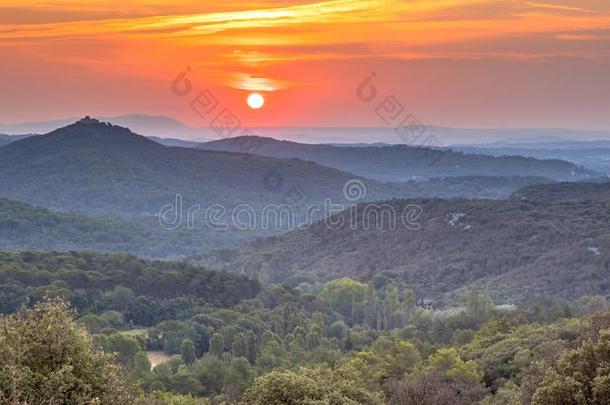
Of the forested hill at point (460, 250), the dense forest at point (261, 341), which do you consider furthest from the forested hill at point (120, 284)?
the forested hill at point (460, 250)

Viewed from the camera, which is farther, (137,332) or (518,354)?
(137,332)

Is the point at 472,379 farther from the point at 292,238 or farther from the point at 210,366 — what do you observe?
the point at 292,238

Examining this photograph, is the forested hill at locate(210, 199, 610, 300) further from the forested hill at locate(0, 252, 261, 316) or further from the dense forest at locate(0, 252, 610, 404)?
the forested hill at locate(0, 252, 261, 316)

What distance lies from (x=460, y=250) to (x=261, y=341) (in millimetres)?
79119

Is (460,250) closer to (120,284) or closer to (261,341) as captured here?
(120,284)

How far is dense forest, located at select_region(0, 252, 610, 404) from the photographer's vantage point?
2334cm

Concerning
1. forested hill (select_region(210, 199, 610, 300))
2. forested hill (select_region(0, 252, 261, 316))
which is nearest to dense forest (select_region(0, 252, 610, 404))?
forested hill (select_region(0, 252, 261, 316))

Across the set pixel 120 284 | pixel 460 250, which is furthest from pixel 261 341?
pixel 460 250

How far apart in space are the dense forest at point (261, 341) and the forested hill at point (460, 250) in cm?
1328

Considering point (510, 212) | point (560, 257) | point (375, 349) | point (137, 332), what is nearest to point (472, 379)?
point (375, 349)

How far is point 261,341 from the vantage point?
8025cm

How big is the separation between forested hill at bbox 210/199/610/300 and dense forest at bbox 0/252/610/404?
43.6 ft

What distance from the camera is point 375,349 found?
204ft

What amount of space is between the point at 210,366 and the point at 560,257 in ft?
276
